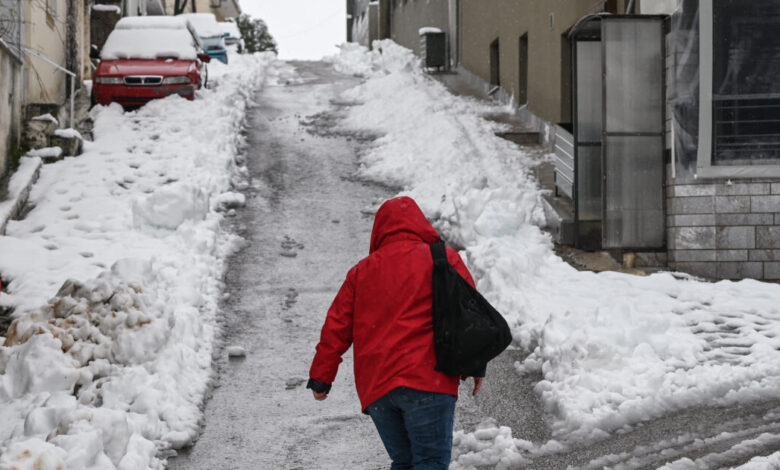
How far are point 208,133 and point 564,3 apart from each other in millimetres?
6256

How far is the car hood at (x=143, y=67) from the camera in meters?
17.7

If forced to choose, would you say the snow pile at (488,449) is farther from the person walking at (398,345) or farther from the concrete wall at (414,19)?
the concrete wall at (414,19)

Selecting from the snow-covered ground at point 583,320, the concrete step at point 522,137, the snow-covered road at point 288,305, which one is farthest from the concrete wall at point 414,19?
the snow-covered ground at point 583,320

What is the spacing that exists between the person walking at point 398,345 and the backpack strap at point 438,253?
3 centimetres

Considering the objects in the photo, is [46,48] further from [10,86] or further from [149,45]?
[10,86]

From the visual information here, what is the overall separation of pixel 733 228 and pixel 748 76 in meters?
1.58

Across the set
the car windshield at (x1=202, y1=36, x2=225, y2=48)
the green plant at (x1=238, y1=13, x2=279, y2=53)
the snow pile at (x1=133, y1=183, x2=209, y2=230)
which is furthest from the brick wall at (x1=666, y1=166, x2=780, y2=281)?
the green plant at (x1=238, y1=13, x2=279, y2=53)

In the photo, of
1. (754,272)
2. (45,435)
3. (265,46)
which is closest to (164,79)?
(754,272)

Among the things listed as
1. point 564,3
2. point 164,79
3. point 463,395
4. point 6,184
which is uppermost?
point 564,3

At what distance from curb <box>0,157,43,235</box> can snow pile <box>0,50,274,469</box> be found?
0.46 ft

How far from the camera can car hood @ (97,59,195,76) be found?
1772 cm

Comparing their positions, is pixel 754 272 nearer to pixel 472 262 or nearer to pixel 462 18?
pixel 472 262

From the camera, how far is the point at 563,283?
9.48 m

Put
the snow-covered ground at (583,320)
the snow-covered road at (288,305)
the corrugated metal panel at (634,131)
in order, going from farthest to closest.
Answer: the corrugated metal panel at (634,131) < the snow-covered ground at (583,320) < the snow-covered road at (288,305)
